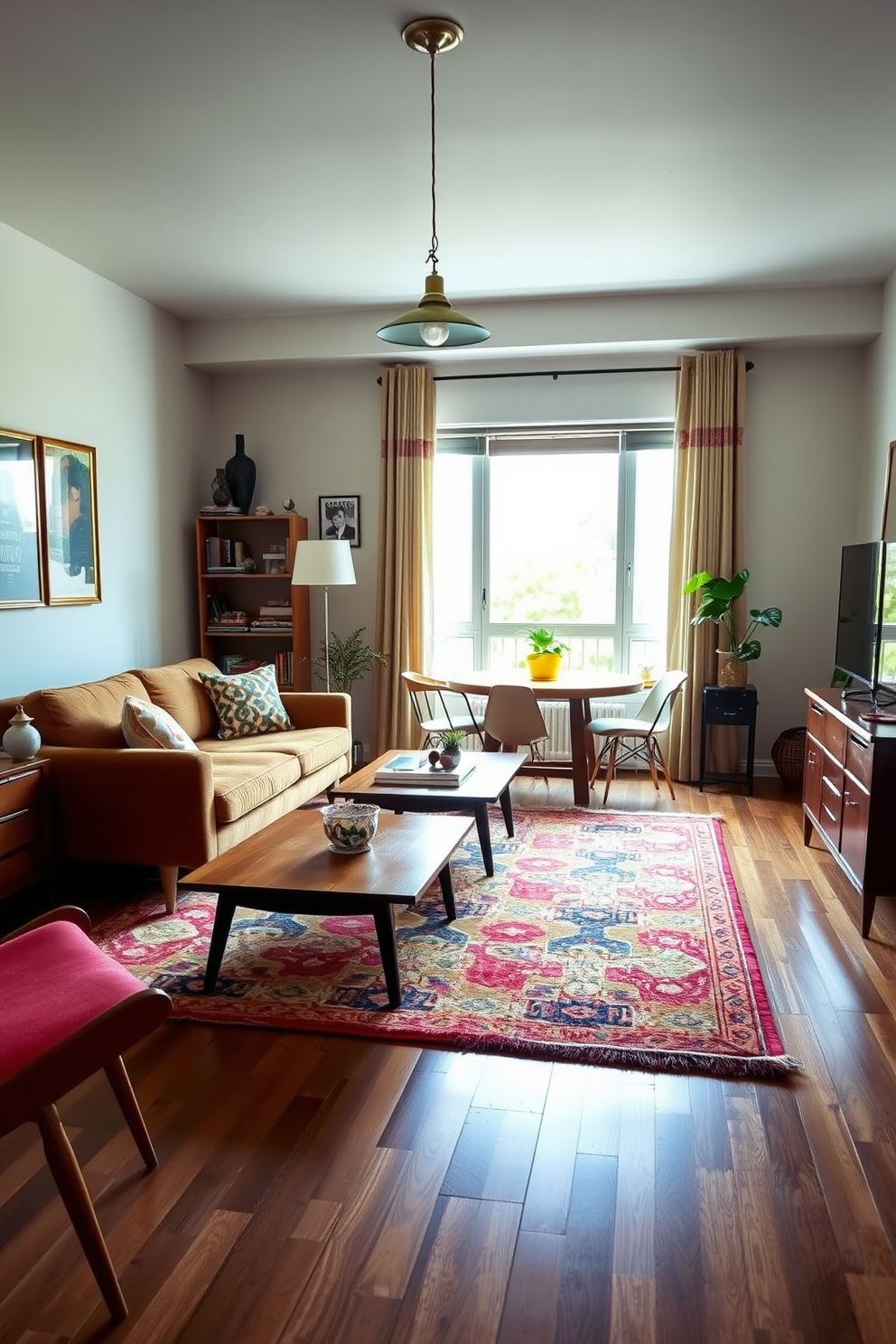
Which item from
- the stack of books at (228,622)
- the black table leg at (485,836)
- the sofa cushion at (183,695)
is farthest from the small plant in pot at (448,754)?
the stack of books at (228,622)

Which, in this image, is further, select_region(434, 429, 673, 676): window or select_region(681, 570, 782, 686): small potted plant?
select_region(434, 429, 673, 676): window

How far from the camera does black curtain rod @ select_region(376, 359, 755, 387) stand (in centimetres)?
593

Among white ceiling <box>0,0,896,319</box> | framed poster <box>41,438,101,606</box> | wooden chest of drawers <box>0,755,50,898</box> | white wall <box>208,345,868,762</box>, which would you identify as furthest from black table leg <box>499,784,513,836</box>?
white ceiling <box>0,0,896,319</box>

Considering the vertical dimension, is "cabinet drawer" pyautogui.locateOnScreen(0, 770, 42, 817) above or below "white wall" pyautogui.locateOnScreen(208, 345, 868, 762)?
below

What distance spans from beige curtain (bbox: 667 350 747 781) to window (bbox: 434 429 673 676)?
A: 222 millimetres

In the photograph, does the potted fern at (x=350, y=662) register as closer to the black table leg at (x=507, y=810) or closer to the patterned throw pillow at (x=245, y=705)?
the patterned throw pillow at (x=245, y=705)

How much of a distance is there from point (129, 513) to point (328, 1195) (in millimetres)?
4374

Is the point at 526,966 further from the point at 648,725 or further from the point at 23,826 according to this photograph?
the point at 648,725

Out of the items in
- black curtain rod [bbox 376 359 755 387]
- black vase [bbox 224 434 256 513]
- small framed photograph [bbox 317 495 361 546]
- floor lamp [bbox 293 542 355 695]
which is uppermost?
black curtain rod [bbox 376 359 755 387]

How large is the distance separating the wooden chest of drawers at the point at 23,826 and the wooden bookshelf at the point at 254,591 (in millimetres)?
2666

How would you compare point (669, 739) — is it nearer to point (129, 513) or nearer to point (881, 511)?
point (881, 511)

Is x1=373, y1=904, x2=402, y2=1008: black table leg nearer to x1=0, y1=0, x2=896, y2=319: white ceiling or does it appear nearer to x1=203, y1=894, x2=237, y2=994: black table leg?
x1=203, y1=894, x2=237, y2=994: black table leg

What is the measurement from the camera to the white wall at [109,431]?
4.47 m

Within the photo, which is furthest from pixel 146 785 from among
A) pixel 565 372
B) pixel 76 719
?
pixel 565 372
